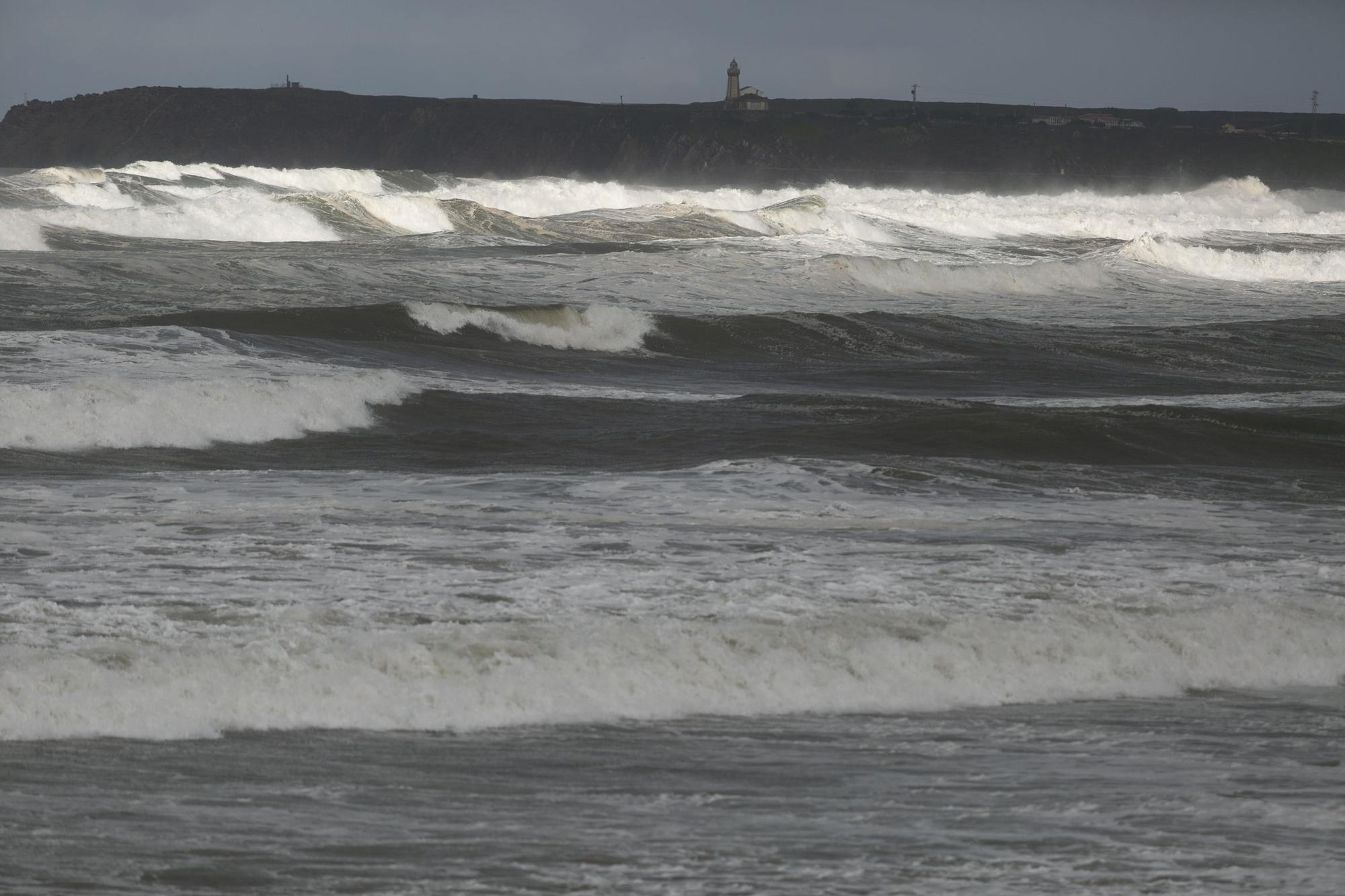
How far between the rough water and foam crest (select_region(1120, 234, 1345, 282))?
21.8m

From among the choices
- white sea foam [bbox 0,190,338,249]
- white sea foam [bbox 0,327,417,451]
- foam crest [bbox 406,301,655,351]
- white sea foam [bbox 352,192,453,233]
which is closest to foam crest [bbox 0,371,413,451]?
white sea foam [bbox 0,327,417,451]

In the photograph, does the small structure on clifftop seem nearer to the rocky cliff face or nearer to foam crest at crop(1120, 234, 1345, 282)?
the rocky cliff face

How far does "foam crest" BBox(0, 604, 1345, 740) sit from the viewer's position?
19.2ft

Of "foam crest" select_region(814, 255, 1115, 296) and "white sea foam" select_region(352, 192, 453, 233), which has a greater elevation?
"white sea foam" select_region(352, 192, 453, 233)

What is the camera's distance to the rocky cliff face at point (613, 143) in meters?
117

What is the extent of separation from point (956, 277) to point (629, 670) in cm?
2868

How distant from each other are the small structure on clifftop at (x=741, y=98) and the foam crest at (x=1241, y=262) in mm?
96409

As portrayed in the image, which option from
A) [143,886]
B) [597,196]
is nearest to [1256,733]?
[143,886]

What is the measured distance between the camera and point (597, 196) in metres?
71.8

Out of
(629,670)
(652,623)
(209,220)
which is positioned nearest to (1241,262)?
(209,220)

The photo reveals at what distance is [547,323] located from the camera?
22297 mm

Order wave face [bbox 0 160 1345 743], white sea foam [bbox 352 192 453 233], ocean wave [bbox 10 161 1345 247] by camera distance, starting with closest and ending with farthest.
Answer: wave face [bbox 0 160 1345 743]
ocean wave [bbox 10 161 1345 247]
white sea foam [bbox 352 192 453 233]

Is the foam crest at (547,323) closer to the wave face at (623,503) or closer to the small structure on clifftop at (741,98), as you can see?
the wave face at (623,503)

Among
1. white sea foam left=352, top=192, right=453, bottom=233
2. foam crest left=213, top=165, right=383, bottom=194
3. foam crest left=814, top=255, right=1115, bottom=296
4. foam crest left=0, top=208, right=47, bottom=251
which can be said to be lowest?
foam crest left=814, top=255, right=1115, bottom=296
